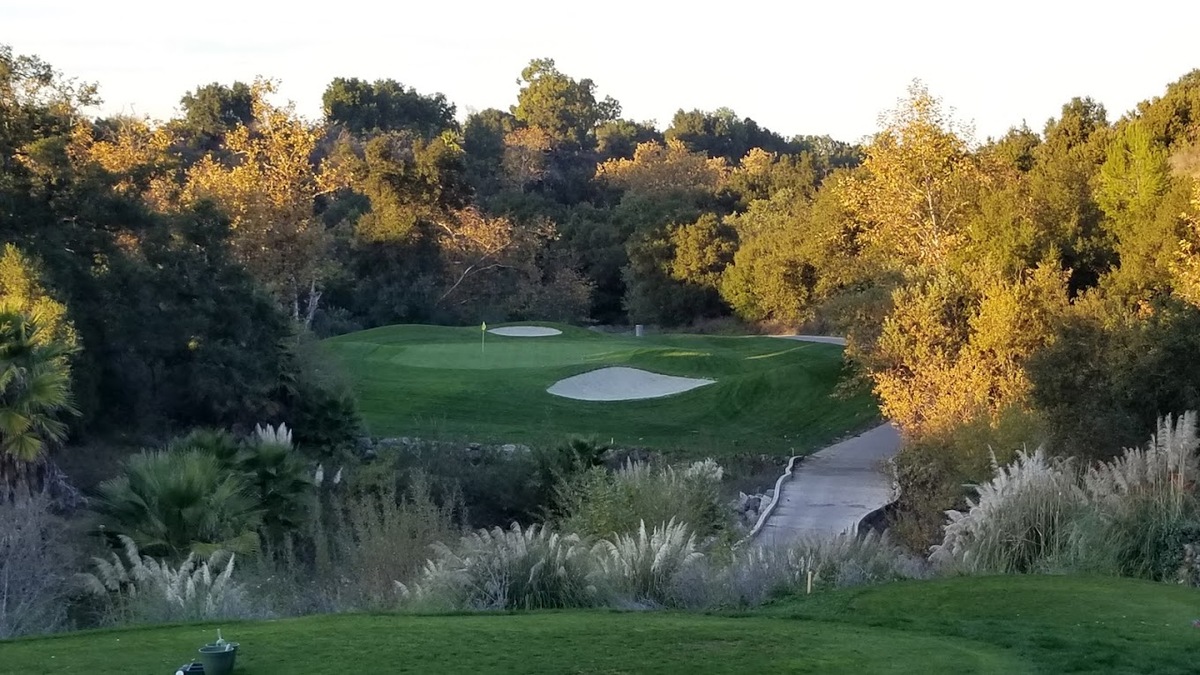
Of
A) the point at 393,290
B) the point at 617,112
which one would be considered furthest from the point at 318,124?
the point at 617,112

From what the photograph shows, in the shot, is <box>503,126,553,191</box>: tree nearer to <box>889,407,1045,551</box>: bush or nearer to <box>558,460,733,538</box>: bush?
<box>889,407,1045,551</box>: bush

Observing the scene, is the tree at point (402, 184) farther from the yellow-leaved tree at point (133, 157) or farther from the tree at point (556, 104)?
the tree at point (556, 104)

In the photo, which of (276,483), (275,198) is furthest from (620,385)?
(276,483)

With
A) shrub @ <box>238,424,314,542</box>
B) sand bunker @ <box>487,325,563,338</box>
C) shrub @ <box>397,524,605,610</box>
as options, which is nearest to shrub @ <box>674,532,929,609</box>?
shrub @ <box>397,524,605,610</box>

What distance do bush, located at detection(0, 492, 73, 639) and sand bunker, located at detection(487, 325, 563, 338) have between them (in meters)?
26.9

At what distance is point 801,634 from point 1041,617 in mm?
1806

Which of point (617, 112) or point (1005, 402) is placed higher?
point (617, 112)

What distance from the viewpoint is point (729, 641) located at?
7.05 m

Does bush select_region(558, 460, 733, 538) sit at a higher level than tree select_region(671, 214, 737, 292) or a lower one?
lower

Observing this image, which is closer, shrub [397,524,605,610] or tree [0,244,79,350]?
shrub [397,524,605,610]

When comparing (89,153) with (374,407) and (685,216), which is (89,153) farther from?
(685,216)

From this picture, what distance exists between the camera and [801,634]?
7.37 m

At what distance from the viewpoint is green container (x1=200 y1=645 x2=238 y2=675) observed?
578 cm

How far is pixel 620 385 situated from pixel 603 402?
1.74m
